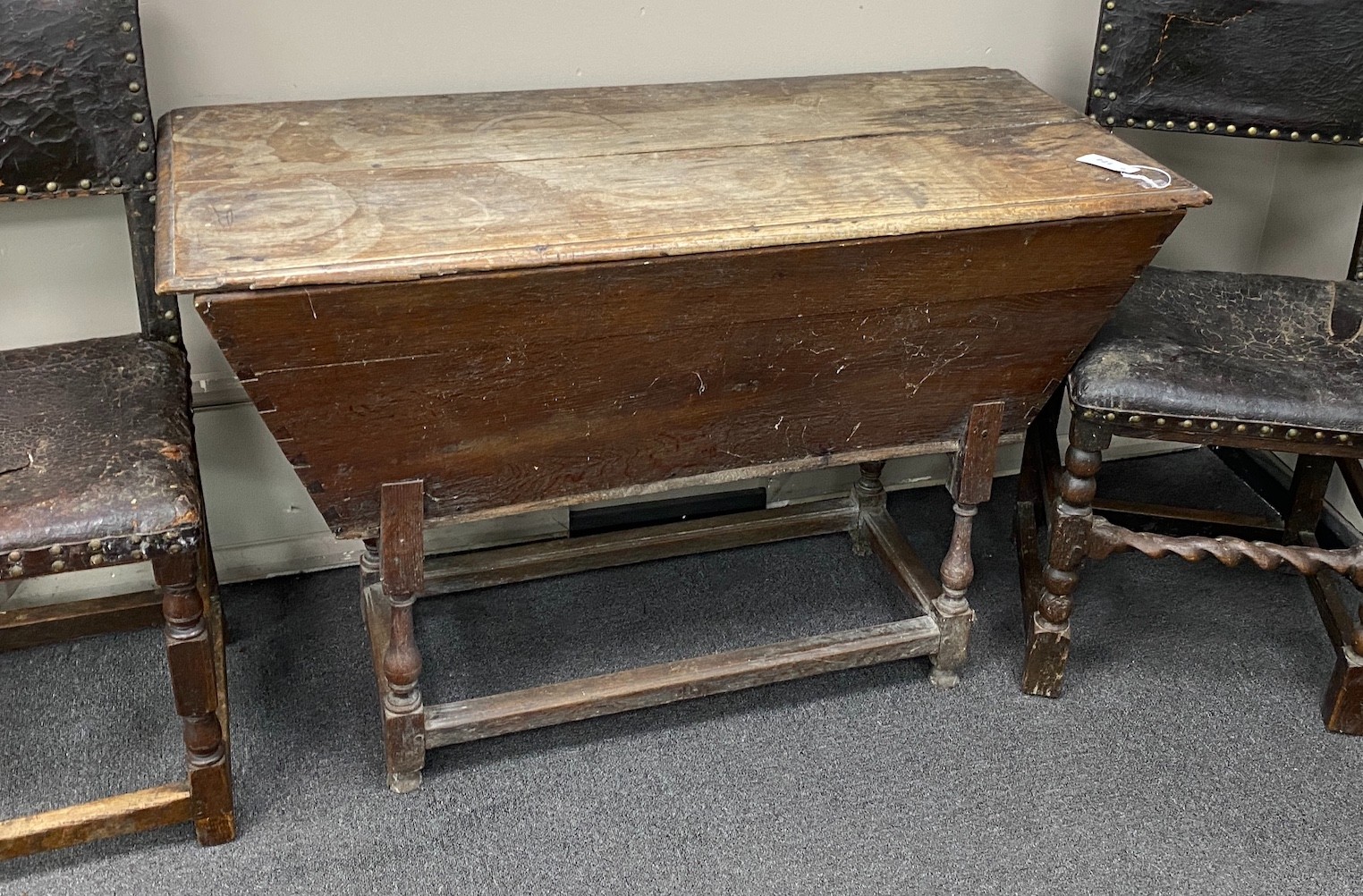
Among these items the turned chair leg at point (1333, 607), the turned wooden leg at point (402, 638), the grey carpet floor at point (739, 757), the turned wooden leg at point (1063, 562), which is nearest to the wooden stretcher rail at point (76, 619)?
the grey carpet floor at point (739, 757)

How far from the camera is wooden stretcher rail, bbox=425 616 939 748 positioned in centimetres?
181

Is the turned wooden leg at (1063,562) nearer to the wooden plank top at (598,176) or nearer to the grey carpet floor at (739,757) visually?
the grey carpet floor at (739,757)

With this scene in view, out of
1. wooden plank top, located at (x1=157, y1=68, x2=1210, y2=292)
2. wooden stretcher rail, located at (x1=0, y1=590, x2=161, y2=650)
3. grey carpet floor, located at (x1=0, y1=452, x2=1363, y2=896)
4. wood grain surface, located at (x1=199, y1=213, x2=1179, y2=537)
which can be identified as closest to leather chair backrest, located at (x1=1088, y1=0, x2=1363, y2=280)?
wooden plank top, located at (x1=157, y1=68, x2=1210, y2=292)

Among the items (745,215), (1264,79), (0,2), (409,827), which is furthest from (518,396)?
(1264,79)

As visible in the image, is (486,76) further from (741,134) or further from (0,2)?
(0,2)

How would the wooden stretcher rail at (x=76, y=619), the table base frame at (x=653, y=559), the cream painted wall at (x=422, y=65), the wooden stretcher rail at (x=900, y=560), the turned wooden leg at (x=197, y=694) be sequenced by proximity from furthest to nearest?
the wooden stretcher rail at (x=900, y=560) → the wooden stretcher rail at (x=76, y=619) → the cream painted wall at (x=422, y=65) → the table base frame at (x=653, y=559) → the turned wooden leg at (x=197, y=694)

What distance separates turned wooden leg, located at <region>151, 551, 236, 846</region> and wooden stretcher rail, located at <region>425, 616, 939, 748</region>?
276mm

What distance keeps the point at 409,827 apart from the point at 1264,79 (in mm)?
1649

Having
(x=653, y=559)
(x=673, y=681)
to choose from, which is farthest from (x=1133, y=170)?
(x=653, y=559)

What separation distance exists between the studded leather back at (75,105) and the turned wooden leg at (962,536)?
1.16 meters

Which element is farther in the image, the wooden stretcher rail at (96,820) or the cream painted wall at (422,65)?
the cream painted wall at (422,65)

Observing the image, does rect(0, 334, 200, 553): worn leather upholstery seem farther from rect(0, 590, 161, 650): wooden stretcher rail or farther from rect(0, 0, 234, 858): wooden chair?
rect(0, 590, 161, 650): wooden stretcher rail

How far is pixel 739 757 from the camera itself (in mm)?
1896

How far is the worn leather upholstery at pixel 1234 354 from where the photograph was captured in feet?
5.67
